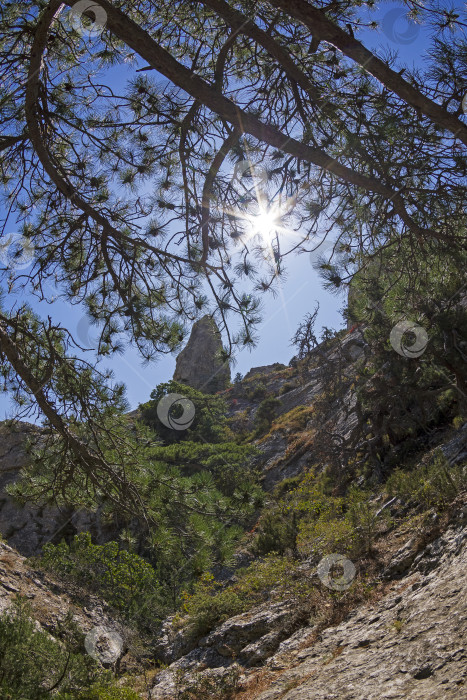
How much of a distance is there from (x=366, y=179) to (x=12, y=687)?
386cm

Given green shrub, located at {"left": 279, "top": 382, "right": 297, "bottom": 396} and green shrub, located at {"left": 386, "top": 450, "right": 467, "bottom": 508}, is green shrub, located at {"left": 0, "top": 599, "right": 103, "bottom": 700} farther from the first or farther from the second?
green shrub, located at {"left": 279, "top": 382, "right": 297, "bottom": 396}

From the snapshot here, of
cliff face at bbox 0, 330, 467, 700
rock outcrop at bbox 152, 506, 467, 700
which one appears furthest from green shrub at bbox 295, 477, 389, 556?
rock outcrop at bbox 152, 506, 467, 700

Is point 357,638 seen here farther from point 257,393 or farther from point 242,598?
point 257,393

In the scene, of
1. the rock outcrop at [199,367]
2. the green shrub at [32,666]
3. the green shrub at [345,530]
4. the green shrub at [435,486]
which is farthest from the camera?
the rock outcrop at [199,367]

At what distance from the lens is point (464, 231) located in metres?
4.13

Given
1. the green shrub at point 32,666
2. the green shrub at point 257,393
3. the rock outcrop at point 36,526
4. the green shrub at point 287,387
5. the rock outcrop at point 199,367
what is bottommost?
the green shrub at point 32,666

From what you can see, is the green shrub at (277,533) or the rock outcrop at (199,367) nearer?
the green shrub at (277,533)

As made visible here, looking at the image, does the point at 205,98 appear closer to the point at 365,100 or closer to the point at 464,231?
the point at 365,100

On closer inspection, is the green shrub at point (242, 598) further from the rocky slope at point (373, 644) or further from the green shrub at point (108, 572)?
the green shrub at point (108, 572)

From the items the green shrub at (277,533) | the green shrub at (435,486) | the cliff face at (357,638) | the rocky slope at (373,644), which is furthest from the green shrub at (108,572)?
the green shrub at (435,486)

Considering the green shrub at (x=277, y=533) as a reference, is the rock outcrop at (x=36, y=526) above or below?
above

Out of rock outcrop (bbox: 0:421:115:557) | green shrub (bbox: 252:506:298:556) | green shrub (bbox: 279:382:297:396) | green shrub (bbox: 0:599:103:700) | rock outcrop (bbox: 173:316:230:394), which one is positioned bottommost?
green shrub (bbox: 252:506:298:556)

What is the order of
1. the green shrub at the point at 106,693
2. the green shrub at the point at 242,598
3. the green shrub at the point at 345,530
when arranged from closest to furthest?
the green shrub at the point at 106,693 < the green shrub at the point at 345,530 < the green shrub at the point at 242,598

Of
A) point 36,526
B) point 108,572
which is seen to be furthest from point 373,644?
point 36,526
